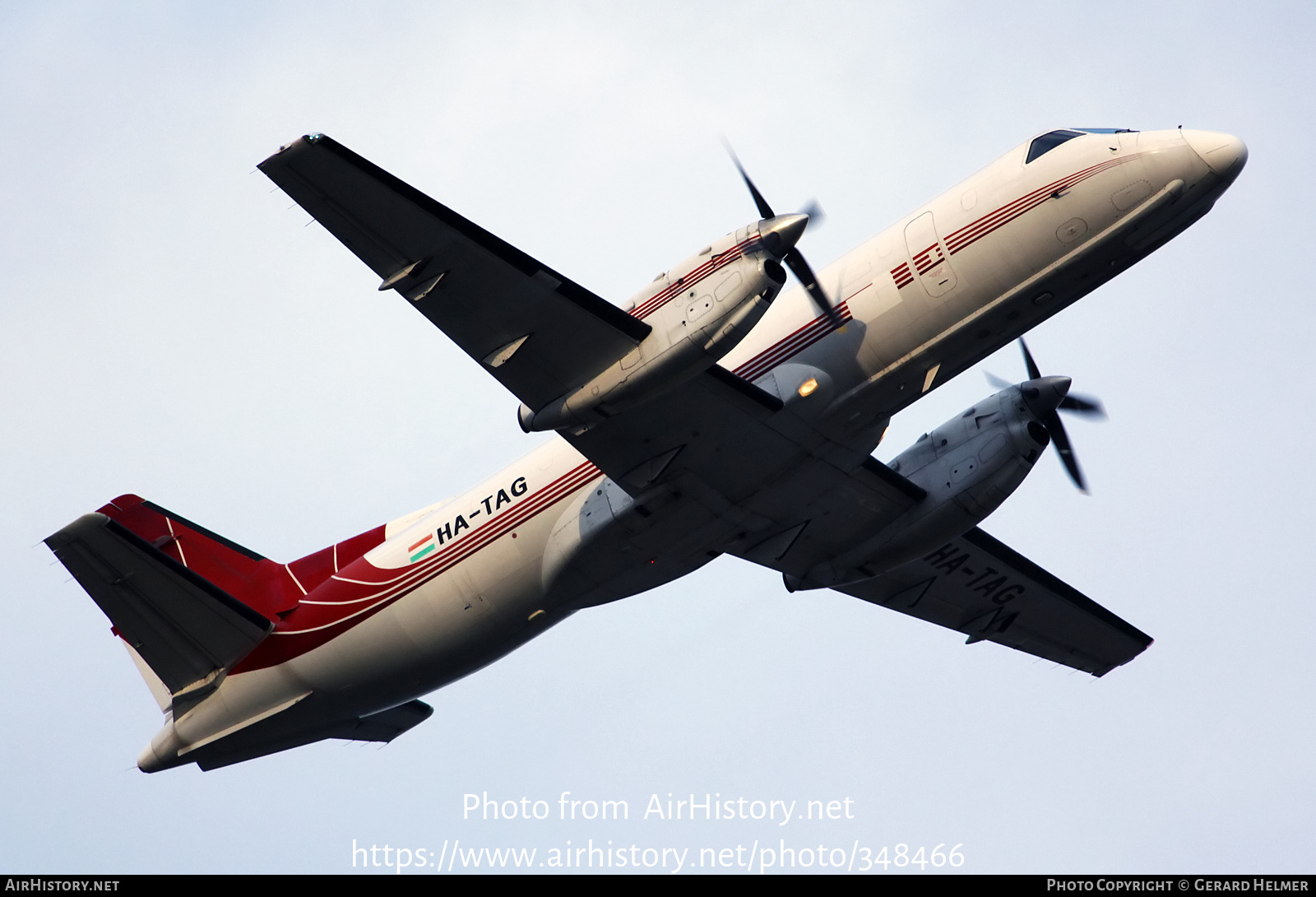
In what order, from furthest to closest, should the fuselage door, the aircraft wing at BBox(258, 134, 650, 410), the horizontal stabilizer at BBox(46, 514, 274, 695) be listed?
the horizontal stabilizer at BBox(46, 514, 274, 695)
the fuselage door
the aircraft wing at BBox(258, 134, 650, 410)

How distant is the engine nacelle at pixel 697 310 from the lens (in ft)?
59.1

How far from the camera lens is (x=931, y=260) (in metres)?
19.5

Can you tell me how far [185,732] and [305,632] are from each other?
2817 mm

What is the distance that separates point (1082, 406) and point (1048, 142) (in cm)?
525

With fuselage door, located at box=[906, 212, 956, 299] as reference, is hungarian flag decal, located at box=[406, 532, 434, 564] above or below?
below

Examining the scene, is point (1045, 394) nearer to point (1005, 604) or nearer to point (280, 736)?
point (1005, 604)

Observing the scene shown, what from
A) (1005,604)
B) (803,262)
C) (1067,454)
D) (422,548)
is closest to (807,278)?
(803,262)

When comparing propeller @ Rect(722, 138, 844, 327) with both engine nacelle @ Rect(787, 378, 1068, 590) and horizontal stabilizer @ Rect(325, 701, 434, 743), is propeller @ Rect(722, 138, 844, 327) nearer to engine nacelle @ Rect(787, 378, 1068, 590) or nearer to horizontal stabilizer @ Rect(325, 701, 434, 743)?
engine nacelle @ Rect(787, 378, 1068, 590)

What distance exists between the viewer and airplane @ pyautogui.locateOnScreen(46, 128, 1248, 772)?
60.1 feet

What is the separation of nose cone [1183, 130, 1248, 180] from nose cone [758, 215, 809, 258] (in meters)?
6.03

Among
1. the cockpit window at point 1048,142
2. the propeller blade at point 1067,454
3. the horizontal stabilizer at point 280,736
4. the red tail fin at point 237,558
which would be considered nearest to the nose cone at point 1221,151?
the cockpit window at point 1048,142

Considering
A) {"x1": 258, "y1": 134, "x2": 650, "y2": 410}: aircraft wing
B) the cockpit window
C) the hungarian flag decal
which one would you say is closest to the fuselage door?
the cockpit window

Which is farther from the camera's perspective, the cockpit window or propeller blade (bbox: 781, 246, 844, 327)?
the cockpit window

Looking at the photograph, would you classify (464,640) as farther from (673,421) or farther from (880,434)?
(880,434)
